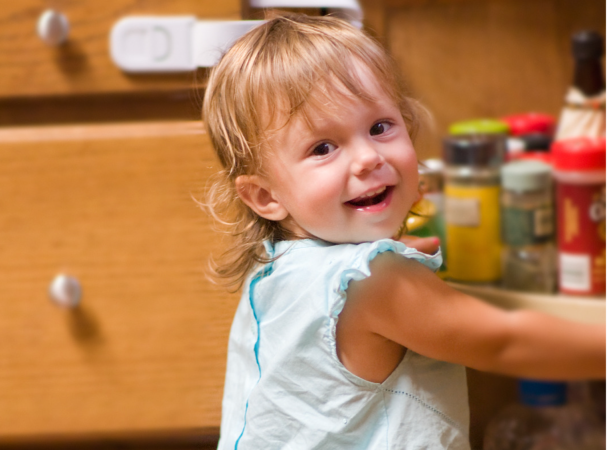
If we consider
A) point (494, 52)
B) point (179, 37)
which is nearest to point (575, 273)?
point (179, 37)

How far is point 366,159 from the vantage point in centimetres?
26

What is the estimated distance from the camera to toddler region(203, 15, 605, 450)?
0.27 metres

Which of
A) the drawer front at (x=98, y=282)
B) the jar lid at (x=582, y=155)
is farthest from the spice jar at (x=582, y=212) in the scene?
the drawer front at (x=98, y=282)

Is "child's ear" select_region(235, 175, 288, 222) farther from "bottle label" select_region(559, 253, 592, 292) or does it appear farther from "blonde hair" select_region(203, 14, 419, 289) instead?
"bottle label" select_region(559, 253, 592, 292)

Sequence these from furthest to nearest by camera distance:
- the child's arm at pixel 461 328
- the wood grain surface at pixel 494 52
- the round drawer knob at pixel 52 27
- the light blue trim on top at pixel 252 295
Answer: the wood grain surface at pixel 494 52 < the round drawer knob at pixel 52 27 < the light blue trim on top at pixel 252 295 < the child's arm at pixel 461 328

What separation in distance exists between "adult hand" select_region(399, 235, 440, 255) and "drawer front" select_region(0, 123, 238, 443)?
0.70 feet

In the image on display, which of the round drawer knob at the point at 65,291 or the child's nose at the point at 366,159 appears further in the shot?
the round drawer knob at the point at 65,291

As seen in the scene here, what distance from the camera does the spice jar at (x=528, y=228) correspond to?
0.83 feet

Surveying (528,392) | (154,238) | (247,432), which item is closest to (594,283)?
(528,392)

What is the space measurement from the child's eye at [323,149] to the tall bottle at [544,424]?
112 millimetres

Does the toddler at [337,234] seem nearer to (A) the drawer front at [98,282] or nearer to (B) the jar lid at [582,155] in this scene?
(B) the jar lid at [582,155]

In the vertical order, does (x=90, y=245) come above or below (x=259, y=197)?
below

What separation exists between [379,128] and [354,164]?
21mm

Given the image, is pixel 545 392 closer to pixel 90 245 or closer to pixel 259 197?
pixel 259 197
